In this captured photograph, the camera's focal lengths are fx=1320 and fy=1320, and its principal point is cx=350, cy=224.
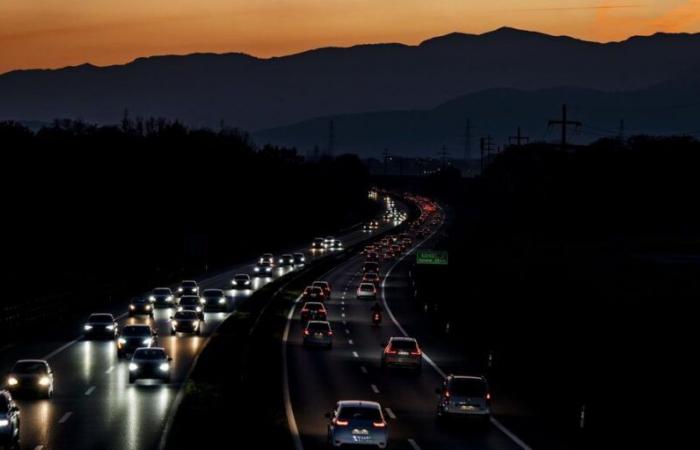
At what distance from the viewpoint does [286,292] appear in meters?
102

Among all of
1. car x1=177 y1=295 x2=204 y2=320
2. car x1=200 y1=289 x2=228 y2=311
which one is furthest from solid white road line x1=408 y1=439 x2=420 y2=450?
car x1=200 y1=289 x2=228 y2=311

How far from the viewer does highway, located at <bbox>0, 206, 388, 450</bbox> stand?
3384 cm

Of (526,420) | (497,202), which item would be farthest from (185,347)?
(497,202)

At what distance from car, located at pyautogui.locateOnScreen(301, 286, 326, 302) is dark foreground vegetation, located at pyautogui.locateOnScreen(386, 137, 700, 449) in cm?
798

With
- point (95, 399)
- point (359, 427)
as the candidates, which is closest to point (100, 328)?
point (95, 399)

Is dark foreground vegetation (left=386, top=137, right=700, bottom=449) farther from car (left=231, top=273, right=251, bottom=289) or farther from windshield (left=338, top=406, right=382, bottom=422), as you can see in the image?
car (left=231, top=273, right=251, bottom=289)

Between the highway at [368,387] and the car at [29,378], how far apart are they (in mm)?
7955

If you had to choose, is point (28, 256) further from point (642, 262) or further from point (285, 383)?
point (285, 383)

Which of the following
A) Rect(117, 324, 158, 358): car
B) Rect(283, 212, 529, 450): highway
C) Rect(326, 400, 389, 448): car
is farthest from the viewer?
Rect(117, 324, 158, 358): car

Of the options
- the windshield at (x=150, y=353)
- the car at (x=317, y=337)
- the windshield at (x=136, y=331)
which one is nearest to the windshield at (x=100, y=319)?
the windshield at (x=136, y=331)

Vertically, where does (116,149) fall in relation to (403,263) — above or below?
above

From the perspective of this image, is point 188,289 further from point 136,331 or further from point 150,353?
point 150,353

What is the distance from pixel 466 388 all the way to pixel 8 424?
1428cm

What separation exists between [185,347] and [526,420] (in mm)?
25565
